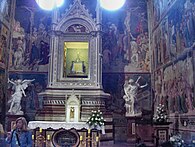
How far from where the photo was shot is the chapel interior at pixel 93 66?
530 inches

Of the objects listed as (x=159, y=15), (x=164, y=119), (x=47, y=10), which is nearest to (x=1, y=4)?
(x=47, y=10)

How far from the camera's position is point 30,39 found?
54.1 ft

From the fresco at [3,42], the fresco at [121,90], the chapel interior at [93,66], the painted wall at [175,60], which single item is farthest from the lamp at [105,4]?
the fresco at [121,90]

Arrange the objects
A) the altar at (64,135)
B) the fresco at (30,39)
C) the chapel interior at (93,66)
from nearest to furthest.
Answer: the altar at (64,135), the chapel interior at (93,66), the fresco at (30,39)

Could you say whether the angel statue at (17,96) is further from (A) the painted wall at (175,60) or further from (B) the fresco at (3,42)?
(A) the painted wall at (175,60)

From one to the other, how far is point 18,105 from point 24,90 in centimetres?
107

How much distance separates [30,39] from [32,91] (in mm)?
3220

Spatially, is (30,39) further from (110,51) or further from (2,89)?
(110,51)

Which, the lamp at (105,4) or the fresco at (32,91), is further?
the lamp at (105,4)

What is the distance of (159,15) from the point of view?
14469 mm

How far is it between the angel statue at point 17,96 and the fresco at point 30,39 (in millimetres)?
1069

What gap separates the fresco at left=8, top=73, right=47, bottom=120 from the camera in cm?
1568

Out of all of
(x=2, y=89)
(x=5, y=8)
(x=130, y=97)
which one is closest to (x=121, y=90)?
(x=130, y=97)

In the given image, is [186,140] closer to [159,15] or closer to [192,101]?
[192,101]
